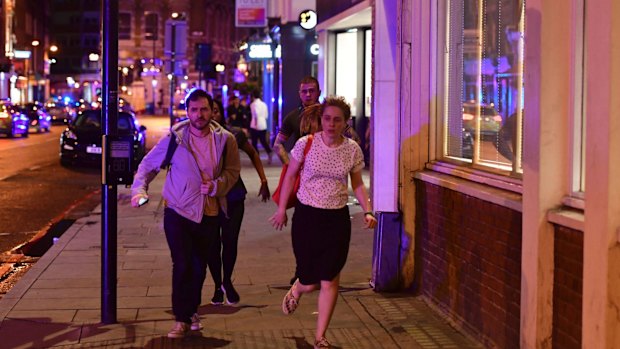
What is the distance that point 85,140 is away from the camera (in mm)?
24594

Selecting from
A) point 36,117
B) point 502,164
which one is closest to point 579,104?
point 502,164

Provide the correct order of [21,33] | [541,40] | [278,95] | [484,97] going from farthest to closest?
[21,33]
[278,95]
[484,97]
[541,40]

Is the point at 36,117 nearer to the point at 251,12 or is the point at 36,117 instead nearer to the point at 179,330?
the point at 251,12

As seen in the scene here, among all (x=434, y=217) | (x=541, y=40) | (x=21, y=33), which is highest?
(x=21, y=33)

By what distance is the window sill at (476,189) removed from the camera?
5953 millimetres

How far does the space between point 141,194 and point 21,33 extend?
263 feet

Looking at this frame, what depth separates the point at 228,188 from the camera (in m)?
7.01

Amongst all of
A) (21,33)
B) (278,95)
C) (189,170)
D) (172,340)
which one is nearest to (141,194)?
(189,170)

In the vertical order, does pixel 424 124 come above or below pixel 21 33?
below

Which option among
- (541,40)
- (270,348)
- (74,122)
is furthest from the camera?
(74,122)

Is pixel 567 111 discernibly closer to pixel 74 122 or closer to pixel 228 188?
pixel 228 188

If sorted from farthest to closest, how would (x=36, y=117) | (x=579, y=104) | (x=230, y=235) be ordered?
(x=36, y=117) → (x=230, y=235) → (x=579, y=104)

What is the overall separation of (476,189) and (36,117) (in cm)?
4294

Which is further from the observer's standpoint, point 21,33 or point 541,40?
point 21,33
